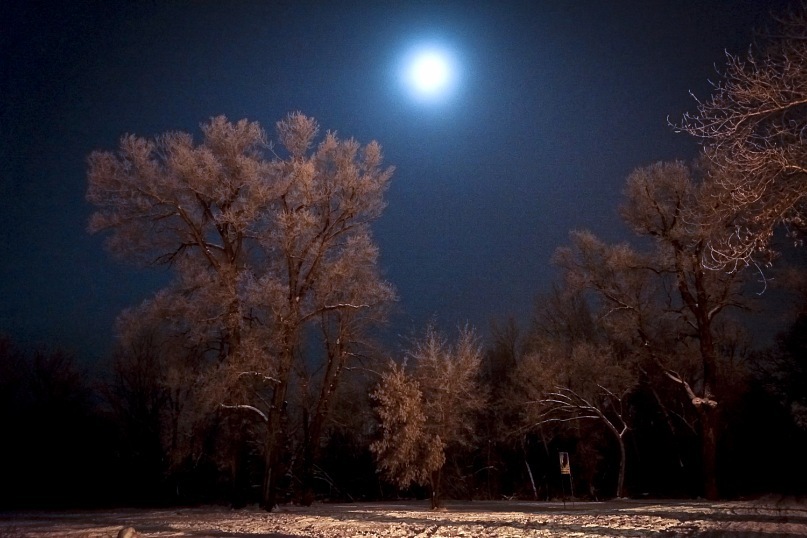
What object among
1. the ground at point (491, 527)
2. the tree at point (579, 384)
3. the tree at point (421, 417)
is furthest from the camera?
the tree at point (579, 384)

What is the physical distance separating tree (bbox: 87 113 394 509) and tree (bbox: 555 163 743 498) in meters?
11.9

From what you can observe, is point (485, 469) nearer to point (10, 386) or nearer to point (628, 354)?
point (628, 354)

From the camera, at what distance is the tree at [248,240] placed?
25.0 metres

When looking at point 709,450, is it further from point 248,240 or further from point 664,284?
point 248,240

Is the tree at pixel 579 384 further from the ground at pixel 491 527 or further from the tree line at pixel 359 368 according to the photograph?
the ground at pixel 491 527

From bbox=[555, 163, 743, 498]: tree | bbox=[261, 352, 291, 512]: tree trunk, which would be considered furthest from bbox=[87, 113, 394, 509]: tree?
bbox=[555, 163, 743, 498]: tree

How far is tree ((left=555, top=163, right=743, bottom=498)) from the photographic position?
2900 centimetres

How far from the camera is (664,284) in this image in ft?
107

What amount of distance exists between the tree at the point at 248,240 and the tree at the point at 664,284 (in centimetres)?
1193

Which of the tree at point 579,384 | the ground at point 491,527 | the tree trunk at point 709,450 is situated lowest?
the ground at point 491,527

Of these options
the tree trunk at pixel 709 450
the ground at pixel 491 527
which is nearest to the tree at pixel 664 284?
the tree trunk at pixel 709 450

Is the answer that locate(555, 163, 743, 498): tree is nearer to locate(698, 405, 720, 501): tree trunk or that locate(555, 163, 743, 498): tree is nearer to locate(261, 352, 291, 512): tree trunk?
locate(698, 405, 720, 501): tree trunk

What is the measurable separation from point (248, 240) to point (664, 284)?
19.9 meters

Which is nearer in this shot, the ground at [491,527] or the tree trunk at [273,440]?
the ground at [491,527]
